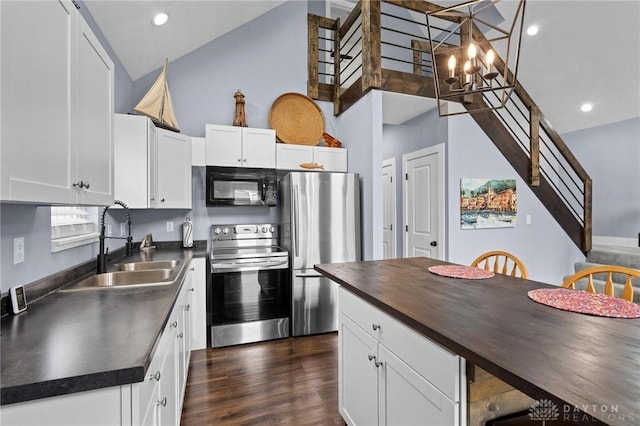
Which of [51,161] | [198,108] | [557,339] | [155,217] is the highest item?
[198,108]

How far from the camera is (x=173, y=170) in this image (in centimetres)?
305

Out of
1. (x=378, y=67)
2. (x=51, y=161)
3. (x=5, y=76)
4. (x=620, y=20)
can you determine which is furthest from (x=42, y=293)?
(x=620, y=20)

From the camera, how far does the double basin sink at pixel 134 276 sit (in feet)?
6.27

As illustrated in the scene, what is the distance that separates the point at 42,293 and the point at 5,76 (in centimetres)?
113

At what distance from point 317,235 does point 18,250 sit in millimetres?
2387

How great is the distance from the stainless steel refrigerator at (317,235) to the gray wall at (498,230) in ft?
4.21

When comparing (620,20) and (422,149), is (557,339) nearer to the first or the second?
(422,149)

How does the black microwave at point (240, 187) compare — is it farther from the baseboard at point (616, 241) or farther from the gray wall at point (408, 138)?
the baseboard at point (616, 241)

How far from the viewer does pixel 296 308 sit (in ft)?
10.9

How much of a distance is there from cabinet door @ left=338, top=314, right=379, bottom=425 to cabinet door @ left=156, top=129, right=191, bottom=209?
210cm

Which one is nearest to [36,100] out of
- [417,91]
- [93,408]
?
[93,408]

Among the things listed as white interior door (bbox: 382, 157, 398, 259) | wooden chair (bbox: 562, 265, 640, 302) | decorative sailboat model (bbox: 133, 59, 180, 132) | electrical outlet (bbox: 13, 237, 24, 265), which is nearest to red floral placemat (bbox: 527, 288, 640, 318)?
wooden chair (bbox: 562, 265, 640, 302)

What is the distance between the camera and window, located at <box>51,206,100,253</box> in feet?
5.99

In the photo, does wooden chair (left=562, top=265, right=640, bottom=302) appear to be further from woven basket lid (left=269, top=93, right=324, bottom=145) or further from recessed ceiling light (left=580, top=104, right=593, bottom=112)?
recessed ceiling light (left=580, top=104, right=593, bottom=112)
